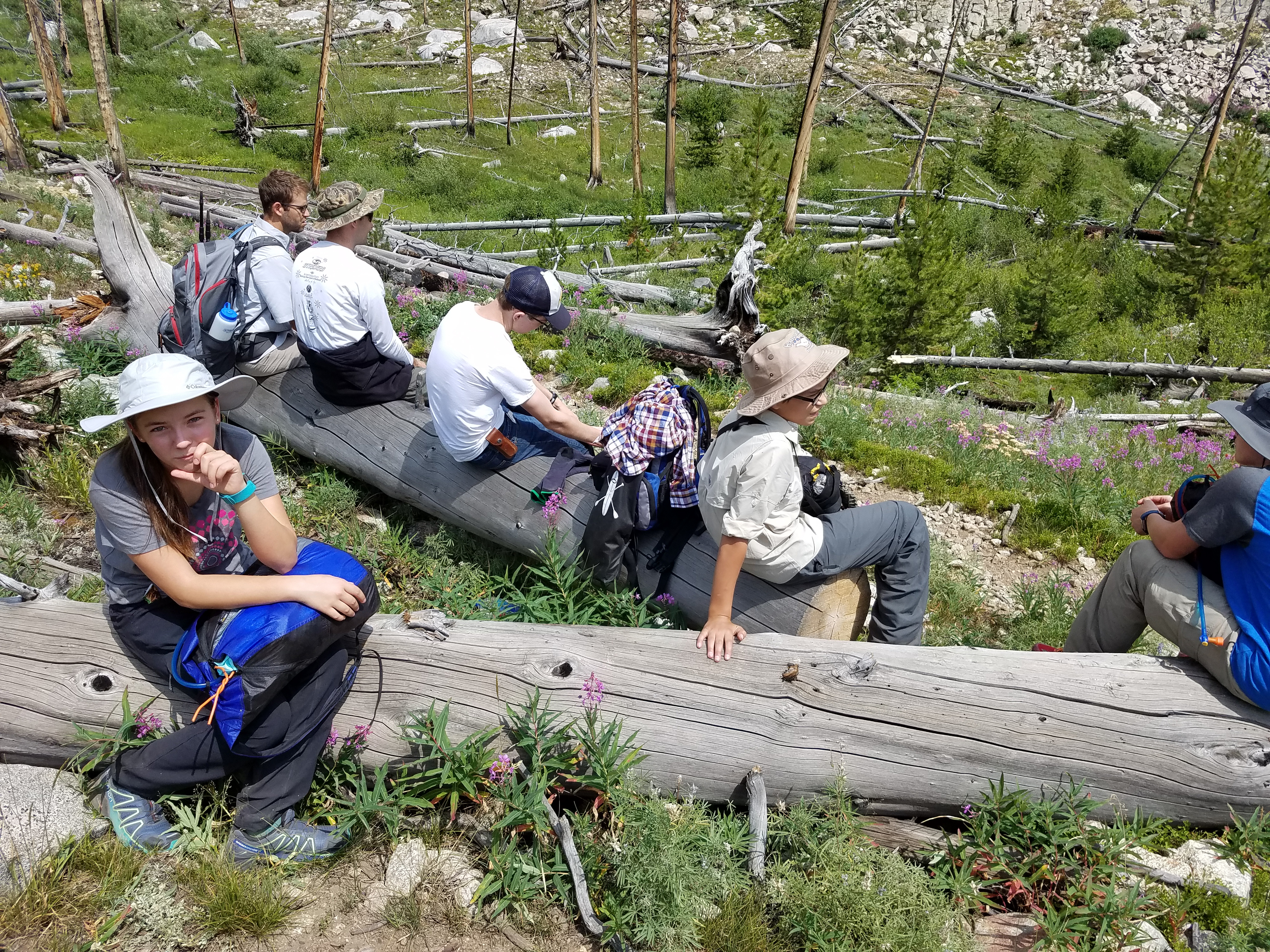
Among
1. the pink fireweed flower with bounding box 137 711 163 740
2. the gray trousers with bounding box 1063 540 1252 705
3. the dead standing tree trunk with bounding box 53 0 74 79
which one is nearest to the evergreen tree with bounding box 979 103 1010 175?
the gray trousers with bounding box 1063 540 1252 705

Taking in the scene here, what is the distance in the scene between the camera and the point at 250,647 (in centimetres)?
266

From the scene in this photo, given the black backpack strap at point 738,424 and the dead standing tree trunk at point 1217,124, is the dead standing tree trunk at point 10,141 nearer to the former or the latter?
the dead standing tree trunk at point 1217,124

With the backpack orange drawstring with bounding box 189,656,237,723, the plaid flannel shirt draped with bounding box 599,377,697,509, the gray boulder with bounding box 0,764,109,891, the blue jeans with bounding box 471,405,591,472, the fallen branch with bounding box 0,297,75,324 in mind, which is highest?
the plaid flannel shirt draped with bounding box 599,377,697,509

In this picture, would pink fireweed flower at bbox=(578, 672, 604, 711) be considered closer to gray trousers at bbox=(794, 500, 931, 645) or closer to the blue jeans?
gray trousers at bbox=(794, 500, 931, 645)

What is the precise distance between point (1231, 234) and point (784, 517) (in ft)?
62.6

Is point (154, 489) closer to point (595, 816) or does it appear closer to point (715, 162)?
point (595, 816)

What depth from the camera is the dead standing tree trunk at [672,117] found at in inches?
679

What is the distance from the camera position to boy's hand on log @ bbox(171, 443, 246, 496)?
8.34 ft

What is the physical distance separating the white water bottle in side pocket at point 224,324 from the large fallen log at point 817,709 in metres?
2.45

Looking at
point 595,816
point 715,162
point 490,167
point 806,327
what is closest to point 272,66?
point 490,167

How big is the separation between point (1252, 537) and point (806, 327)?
9.07 m

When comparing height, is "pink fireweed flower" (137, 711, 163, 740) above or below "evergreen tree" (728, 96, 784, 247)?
below

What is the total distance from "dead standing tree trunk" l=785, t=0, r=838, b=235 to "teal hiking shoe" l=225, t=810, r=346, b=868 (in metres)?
12.4

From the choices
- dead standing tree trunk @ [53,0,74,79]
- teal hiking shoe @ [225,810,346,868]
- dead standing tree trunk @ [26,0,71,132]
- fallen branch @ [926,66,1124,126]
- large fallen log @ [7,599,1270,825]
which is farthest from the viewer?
fallen branch @ [926,66,1124,126]
